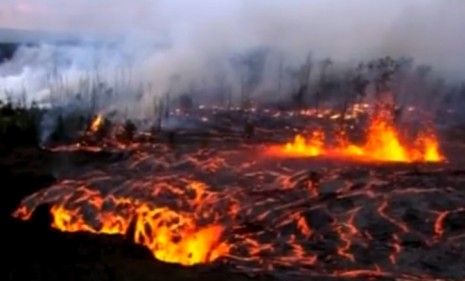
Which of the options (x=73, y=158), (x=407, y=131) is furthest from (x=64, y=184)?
(x=407, y=131)

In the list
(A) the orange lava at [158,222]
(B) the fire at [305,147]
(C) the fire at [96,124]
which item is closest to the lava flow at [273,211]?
(A) the orange lava at [158,222]

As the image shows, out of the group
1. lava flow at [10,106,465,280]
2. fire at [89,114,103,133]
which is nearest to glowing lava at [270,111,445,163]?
lava flow at [10,106,465,280]

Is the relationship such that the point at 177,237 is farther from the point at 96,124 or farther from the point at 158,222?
the point at 96,124

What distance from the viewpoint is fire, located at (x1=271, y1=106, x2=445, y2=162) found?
80125 millimetres

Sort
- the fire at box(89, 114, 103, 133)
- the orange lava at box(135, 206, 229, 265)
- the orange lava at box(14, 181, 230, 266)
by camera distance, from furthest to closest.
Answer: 1. the fire at box(89, 114, 103, 133)
2. the orange lava at box(14, 181, 230, 266)
3. the orange lava at box(135, 206, 229, 265)

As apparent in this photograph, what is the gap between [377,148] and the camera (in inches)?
3457

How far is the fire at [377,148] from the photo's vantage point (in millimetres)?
80125

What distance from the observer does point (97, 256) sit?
44.0 meters

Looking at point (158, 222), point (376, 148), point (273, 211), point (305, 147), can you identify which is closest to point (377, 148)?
point (376, 148)

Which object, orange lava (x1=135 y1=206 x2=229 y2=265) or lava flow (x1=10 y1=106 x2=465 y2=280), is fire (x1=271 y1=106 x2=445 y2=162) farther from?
orange lava (x1=135 y1=206 x2=229 y2=265)

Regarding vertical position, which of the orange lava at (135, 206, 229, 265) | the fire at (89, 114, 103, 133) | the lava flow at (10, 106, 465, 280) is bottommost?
the orange lava at (135, 206, 229, 265)

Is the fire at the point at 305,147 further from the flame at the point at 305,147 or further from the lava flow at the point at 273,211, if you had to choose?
the lava flow at the point at 273,211

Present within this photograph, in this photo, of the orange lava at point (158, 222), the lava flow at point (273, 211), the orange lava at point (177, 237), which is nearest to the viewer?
the lava flow at point (273, 211)

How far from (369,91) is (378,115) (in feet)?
130
